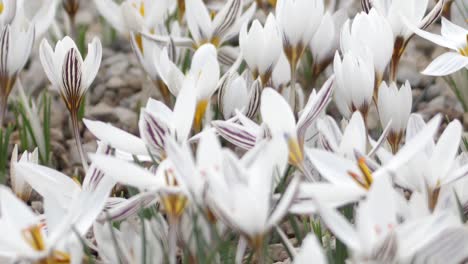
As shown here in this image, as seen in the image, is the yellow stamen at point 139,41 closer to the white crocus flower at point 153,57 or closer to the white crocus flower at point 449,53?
the white crocus flower at point 153,57

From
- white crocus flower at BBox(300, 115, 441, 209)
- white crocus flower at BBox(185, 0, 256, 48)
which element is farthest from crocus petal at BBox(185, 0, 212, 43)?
white crocus flower at BBox(300, 115, 441, 209)

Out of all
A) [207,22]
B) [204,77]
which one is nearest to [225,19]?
[207,22]

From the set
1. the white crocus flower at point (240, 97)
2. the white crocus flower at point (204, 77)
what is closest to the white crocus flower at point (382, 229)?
the white crocus flower at point (204, 77)

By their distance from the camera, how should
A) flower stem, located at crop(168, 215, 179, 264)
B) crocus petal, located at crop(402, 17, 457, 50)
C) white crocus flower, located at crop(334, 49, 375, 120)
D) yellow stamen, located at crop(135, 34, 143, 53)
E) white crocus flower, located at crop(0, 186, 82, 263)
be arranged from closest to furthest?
white crocus flower, located at crop(0, 186, 82, 263) → flower stem, located at crop(168, 215, 179, 264) → white crocus flower, located at crop(334, 49, 375, 120) → crocus petal, located at crop(402, 17, 457, 50) → yellow stamen, located at crop(135, 34, 143, 53)

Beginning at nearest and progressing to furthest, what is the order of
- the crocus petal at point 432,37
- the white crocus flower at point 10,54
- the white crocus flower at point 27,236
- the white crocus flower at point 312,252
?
the white crocus flower at point 312,252 → the white crocus flower at point 27,236 → the crocus petal at point 432,37 → the white crocus flower at point 10,54

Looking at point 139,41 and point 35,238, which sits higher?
point 35,238

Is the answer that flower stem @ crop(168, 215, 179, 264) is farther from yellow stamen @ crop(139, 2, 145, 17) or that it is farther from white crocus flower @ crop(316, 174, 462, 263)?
yellow stamen @ crop(139, 2, 145, 17)

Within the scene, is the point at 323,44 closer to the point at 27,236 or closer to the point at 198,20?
the point at 198,20
